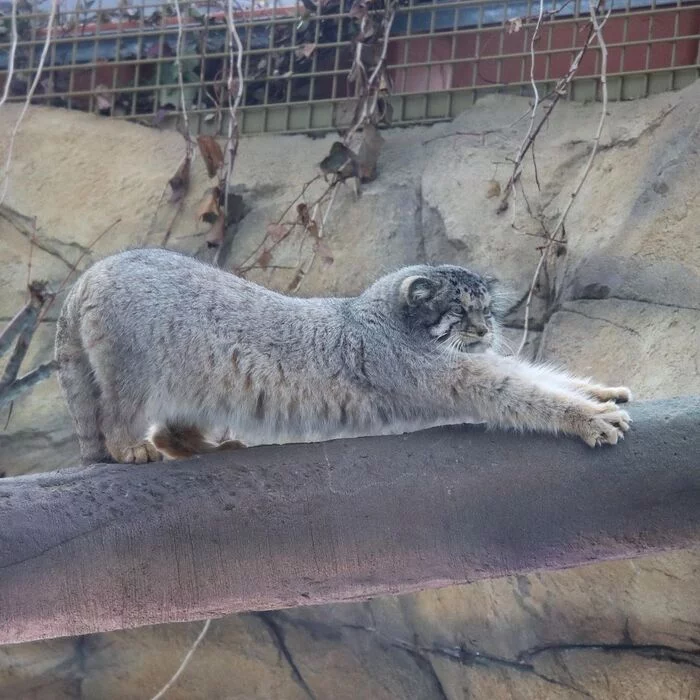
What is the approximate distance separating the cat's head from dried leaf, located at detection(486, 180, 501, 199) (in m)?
1.85

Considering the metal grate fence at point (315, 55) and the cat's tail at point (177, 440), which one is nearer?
the cat's tail at point (177, 440)

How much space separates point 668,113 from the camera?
619cm

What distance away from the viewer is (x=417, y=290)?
4574 millimetres

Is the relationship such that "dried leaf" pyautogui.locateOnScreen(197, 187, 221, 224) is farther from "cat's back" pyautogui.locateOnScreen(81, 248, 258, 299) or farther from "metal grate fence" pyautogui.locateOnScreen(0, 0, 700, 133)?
"cat's back" pyautogui.locateOnScreen(81, 248, 258, 299)

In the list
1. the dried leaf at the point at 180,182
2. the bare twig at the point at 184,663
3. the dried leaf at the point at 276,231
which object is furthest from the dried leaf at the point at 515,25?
the bare twig at the point at 184,663

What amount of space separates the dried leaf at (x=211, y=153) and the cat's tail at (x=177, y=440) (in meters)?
2.72

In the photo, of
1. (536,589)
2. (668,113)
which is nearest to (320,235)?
(668,113)

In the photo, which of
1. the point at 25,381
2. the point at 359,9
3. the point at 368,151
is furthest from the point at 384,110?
the point at 25,381

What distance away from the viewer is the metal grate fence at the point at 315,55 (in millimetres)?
6699

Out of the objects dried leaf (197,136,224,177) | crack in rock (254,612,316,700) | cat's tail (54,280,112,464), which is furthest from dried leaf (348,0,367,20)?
crack in rock (254,612,316,700)

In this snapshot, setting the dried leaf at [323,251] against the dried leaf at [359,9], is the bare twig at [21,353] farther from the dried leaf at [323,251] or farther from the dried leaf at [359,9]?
the dried leaf at [359,9]

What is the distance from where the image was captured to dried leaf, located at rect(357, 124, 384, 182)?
6.81 m

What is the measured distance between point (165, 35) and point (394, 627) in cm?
440

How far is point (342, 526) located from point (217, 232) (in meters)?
3.36
